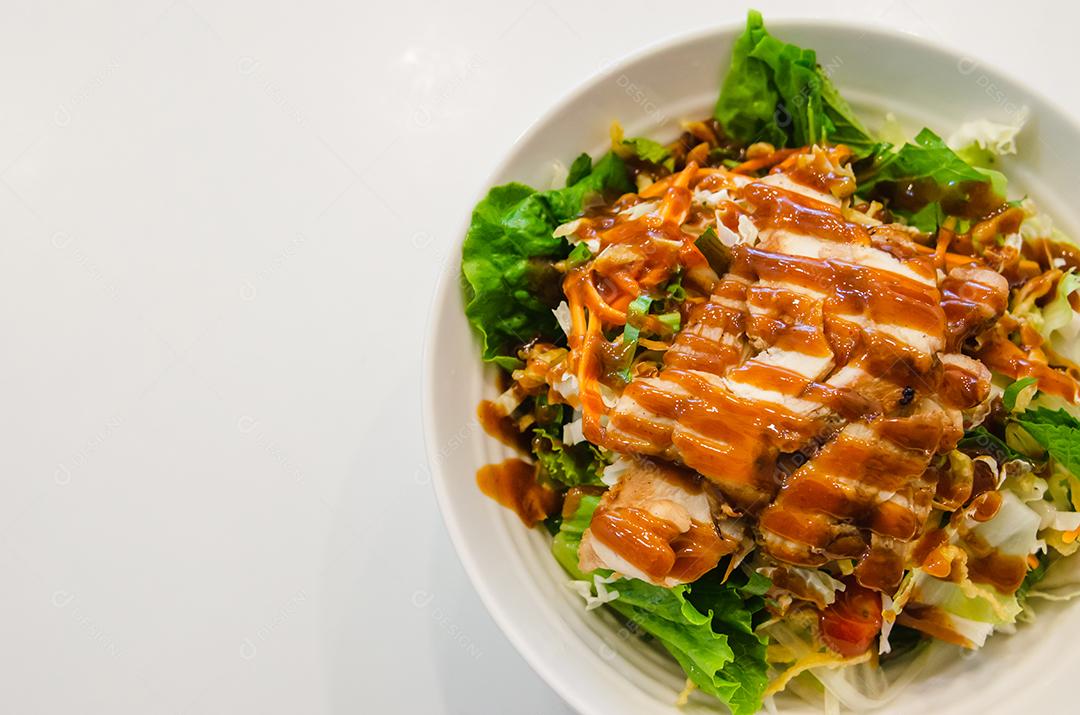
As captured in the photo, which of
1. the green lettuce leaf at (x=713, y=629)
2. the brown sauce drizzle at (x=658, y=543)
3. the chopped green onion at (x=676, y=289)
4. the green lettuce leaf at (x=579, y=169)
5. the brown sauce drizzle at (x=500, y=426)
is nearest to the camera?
the brown sauce drizzle at (x=658, y=543)

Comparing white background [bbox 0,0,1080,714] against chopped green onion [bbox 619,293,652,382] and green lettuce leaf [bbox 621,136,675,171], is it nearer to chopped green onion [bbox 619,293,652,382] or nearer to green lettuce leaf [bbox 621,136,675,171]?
green lettuce leaf [bbox 621,136,675,171]

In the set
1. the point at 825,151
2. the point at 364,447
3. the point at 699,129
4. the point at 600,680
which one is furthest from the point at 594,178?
the point at 600,680

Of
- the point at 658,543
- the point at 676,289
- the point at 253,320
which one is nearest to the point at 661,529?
the point at 658,543

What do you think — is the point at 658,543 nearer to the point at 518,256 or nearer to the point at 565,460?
the point at 565,460

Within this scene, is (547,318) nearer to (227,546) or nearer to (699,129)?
(699,129)

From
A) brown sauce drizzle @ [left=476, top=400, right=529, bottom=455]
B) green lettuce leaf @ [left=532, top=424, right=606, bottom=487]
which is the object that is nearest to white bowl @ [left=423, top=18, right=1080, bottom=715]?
brown sauce drizzle @ [left=476, top=400, right=529, bottom=455]

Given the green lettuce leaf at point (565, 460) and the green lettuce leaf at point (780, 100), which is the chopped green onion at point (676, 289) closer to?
the green lettuce leaf at point (565, 460)

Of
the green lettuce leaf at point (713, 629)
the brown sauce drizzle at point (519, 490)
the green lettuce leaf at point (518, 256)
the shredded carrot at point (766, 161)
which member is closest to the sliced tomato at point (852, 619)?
the green lettuce leaf at point (713, 629)

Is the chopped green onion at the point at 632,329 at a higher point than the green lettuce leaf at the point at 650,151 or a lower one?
lower
